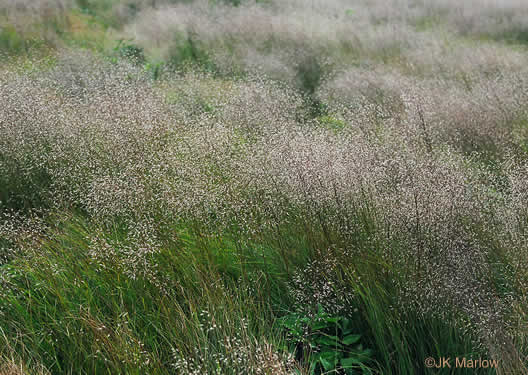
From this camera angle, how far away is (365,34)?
9.16m

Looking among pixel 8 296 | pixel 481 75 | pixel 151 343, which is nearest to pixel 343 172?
pixel 151 343

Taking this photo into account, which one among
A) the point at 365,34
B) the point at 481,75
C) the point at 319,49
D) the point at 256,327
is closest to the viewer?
the point at 256,327

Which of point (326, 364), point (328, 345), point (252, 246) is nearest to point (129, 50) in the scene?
point (252, 246)

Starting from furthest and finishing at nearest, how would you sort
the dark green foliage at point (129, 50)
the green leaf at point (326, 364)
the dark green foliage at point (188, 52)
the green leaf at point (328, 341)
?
the dark green foliage at point (188, 52), the dark green foliage at point (129, 50), the green leaf at point (328, 341), the green leaf at point (326, 364)

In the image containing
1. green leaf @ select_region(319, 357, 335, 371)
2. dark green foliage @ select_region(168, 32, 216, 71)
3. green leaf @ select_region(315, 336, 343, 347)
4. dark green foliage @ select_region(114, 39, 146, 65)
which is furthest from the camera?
dark green foliage @ select_region(168, 32, 216, 71)

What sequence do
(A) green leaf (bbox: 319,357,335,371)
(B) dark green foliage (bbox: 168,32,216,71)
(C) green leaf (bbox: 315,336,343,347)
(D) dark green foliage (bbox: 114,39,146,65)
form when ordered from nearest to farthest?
(A) green leaf (bbox: 319,357,335,371) < (C) green leaf (bbox: 315,336,343,347) < (D) dark green foliage (bbox: 114,39,146,65) < (B) dark green foliage (bbox: 168,32,216,71)

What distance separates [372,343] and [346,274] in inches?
16.3

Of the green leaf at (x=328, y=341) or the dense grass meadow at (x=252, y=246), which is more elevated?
the dense grass meadow at (x=252, y=246)

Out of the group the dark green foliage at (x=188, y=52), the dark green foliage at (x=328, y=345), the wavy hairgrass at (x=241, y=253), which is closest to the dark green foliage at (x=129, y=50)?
the dark green foliage at (x=188, y=52)

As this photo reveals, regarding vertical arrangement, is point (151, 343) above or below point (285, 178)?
below

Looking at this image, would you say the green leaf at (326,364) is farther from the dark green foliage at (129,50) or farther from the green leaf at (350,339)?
the dark green foliage at (129,50)

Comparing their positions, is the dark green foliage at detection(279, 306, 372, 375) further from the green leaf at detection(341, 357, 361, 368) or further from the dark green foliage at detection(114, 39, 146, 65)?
the dark green foliage at detection(114, 39, 146, 65)

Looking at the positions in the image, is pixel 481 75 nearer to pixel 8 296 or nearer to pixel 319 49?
pixel 319 49

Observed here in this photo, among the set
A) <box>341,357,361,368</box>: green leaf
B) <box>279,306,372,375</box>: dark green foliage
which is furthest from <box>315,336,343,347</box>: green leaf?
<box>341,357,361,368</box>: green leaf
